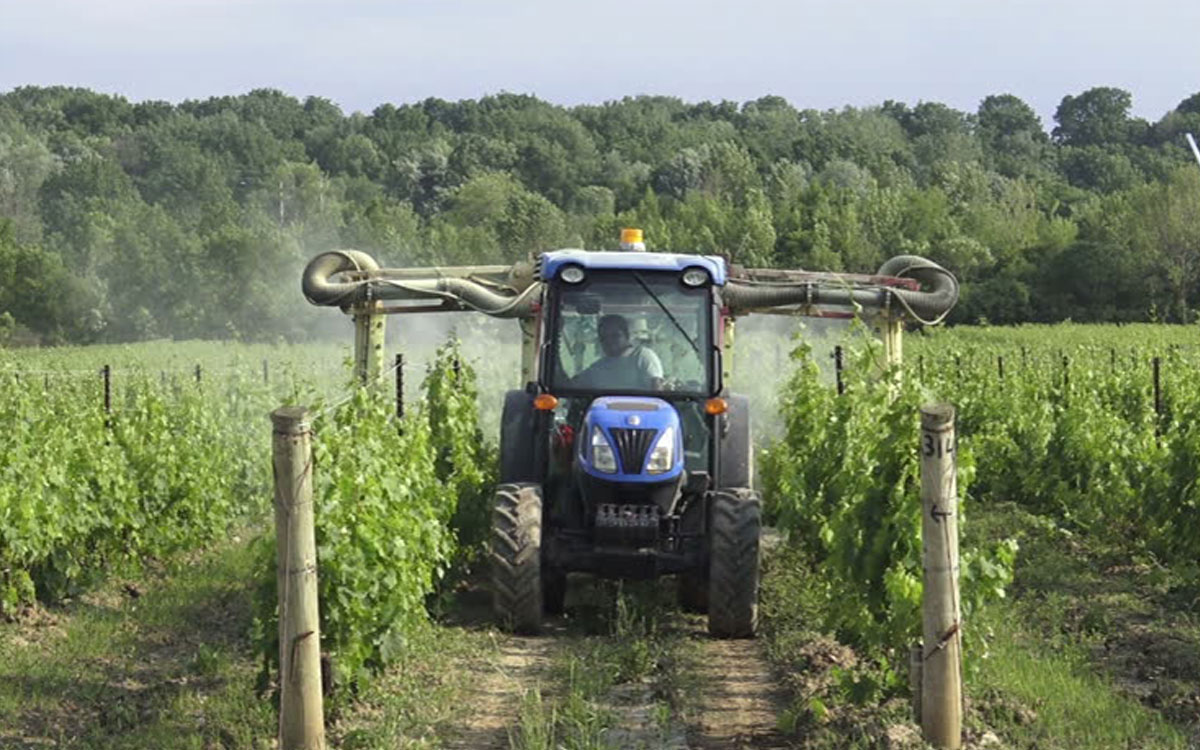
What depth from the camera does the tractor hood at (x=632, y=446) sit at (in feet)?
28.4

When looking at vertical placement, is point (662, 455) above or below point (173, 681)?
above

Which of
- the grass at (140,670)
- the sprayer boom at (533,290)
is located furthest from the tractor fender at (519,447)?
the grass at (140,670)

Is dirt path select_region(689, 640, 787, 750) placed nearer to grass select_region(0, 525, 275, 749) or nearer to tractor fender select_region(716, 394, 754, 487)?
tractor fender select_region(716, 394, 754, 487)

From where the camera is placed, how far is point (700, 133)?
404 ft

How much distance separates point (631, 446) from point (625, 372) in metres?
0.70

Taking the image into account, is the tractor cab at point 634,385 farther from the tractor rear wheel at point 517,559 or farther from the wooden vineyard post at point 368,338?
the wooden vineyard post at point 368,338

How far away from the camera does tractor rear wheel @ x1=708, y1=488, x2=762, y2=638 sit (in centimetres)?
861

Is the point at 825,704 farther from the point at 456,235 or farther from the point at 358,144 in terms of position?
the point at 358,144

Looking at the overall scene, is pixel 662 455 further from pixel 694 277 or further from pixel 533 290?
pixel 533 290

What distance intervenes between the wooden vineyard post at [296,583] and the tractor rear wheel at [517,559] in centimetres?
268

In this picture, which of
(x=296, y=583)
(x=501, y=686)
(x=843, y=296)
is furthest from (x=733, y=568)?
(x=296, y=583)

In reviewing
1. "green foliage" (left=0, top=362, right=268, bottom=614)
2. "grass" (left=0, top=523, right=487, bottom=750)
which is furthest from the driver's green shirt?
"green foliage" (left=0, top=362, right=268, bottom=614)

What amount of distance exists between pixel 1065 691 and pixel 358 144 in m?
105

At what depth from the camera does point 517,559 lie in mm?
8656
